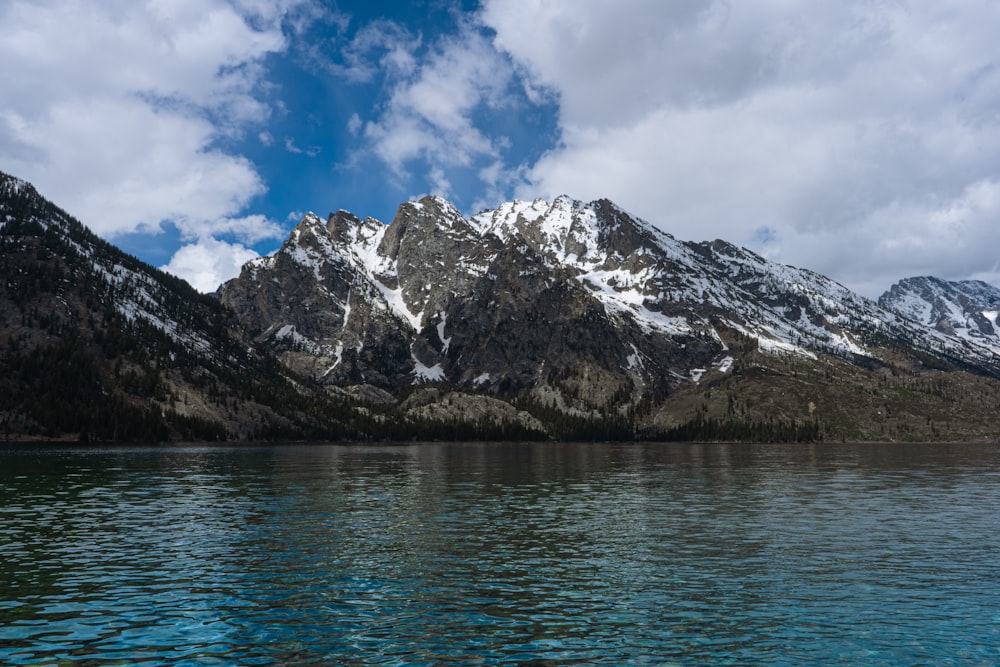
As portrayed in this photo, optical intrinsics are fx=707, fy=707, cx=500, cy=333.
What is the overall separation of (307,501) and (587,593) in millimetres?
56332

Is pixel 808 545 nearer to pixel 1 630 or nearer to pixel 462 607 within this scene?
pixel 462 607

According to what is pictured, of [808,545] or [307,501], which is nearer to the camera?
[808,545]

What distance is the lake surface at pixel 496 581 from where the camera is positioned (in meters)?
30.6

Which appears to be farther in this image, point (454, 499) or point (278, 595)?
point (454, 499)

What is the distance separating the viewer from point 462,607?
1471 inches

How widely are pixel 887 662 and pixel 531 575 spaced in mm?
21705

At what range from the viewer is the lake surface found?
30.6 metres

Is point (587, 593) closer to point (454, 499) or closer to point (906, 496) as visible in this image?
point (454, 499)

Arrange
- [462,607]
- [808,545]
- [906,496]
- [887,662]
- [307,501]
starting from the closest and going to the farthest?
[887,662] < [462,607] < [808,545] < [307,501] < [906,496]

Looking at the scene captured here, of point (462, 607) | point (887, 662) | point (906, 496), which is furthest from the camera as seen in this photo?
point (906, 496)

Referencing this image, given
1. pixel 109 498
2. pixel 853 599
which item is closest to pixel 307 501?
pixel 109 498

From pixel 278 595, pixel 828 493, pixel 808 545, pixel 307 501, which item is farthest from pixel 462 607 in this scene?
pixel 828 493

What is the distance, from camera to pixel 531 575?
1790 inches

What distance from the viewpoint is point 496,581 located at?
4359cm
